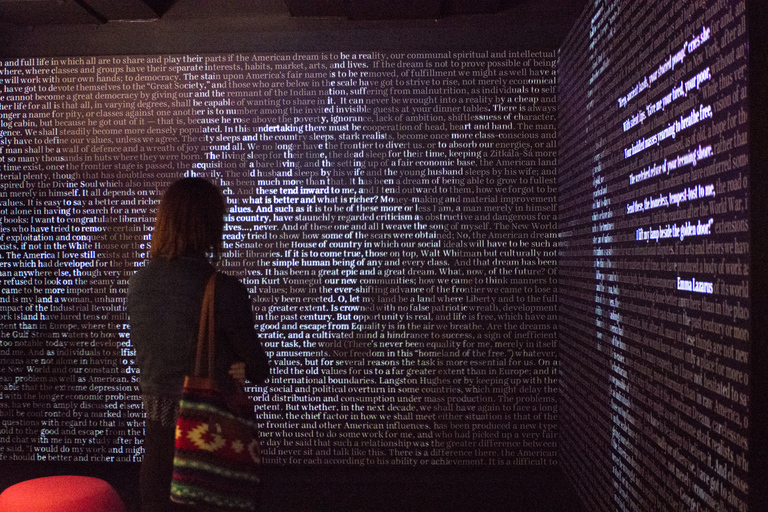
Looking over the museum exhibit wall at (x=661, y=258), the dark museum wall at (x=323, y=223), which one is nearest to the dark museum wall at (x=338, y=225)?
the dark museum wall at (x=323, y=223)

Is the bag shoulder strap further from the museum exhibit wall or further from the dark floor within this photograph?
the dark floor

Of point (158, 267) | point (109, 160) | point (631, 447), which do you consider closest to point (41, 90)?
point (109, 160)

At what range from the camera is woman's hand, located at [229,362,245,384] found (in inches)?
70.7

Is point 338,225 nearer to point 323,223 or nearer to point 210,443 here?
point 323,223

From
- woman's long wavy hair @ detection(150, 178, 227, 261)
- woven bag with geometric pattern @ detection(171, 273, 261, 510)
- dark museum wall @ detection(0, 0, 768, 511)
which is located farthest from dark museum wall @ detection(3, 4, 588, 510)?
woven bag with geometric pattern @ detection(171, 273, 261, 510)

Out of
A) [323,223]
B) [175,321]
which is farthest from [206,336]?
[323,223]

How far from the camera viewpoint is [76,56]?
12.2ft

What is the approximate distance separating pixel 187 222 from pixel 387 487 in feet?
8.08

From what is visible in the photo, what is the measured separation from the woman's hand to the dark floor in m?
1.89

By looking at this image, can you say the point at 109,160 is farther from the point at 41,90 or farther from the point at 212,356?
the point at 212,356

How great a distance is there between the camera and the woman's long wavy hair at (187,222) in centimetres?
180

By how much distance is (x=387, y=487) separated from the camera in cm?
359

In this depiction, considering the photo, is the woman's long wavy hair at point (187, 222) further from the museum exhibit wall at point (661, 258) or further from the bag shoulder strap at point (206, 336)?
the museum exhibit wall at point (661, 258)

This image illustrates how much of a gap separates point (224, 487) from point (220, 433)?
0.17 m
